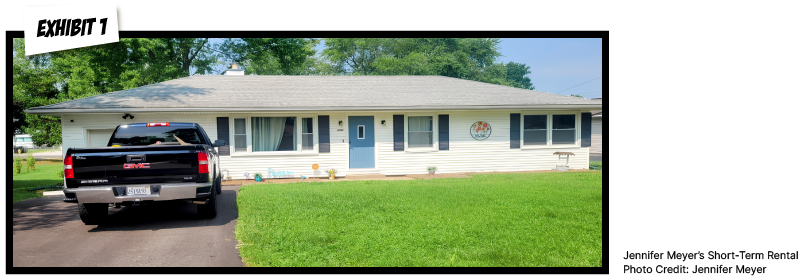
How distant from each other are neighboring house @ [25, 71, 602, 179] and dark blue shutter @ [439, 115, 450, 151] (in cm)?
3

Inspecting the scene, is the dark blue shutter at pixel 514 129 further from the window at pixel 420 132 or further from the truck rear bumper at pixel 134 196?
the truck rear bumper at pixel 134 196

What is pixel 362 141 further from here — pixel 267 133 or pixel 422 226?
pixel 422 226

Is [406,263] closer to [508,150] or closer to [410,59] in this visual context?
[508,150]

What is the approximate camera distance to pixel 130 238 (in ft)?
17.2

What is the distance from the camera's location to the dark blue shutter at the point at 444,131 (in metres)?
12.8

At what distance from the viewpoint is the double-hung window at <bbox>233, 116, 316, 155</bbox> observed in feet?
38.9

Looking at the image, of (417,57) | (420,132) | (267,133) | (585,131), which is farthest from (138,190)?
(417,57)

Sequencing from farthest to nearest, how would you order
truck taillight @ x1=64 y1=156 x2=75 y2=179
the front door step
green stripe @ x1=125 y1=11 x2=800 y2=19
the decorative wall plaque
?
1. the decorative wall plaque
2. the front door step
3. truck taillight @ x1=64 y1=156 x2=75 y2=179
4. green stripe @ x1=125 y1=11 x2=800 y2=19

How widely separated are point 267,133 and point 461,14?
10192 millimetres

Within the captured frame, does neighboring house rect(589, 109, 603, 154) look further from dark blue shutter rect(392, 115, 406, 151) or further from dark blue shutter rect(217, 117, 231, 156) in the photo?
dark blue shutter rect(217, 117, 231, 156)

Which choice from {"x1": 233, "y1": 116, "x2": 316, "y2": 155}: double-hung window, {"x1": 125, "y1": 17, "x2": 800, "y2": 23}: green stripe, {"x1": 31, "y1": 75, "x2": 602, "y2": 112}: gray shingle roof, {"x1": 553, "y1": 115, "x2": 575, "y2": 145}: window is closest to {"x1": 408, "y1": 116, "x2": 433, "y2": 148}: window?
{"x1": 31, "y1": 75, "x2": 602, "y2": 112}: gray shingle roof

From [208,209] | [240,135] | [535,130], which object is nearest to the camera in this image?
[208,209]
